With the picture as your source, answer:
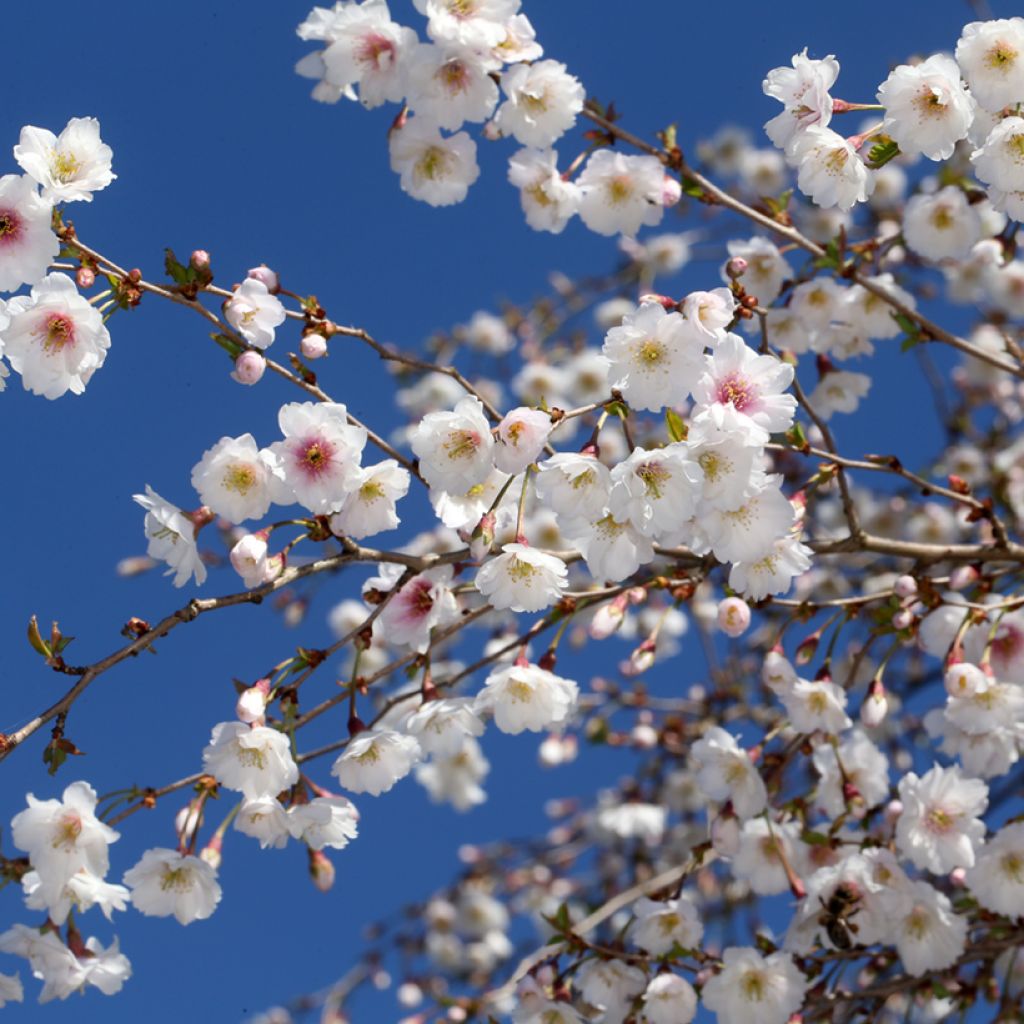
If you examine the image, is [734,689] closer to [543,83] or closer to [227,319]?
[543,83]

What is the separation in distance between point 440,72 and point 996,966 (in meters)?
2.72

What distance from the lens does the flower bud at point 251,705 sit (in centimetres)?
235

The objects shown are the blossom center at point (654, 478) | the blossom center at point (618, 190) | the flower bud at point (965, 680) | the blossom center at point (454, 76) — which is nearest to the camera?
the blossom center at point (654, 478)

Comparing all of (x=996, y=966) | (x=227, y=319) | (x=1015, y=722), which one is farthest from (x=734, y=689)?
(x=227, y=319)

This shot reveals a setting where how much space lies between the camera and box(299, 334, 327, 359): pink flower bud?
2.49 m

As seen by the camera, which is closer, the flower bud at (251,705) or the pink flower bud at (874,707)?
the flower bud at (251,705)

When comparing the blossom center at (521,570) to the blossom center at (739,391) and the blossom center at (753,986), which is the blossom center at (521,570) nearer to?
the blossom center at (739,391)

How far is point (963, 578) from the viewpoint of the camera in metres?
3.05

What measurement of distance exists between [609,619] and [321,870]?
33.5 inches

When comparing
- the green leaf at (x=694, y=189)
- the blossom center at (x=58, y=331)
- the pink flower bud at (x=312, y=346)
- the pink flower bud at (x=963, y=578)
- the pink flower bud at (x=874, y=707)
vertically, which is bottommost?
the pink flower bud at (x=874, y=707)

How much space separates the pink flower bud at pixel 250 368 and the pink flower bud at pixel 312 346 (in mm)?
138

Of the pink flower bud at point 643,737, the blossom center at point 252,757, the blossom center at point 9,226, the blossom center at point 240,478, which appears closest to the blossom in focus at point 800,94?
the blossom center at point 240,478

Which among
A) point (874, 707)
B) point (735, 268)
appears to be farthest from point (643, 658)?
point (735, 268)

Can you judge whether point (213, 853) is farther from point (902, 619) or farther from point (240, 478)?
point (902, 619)
